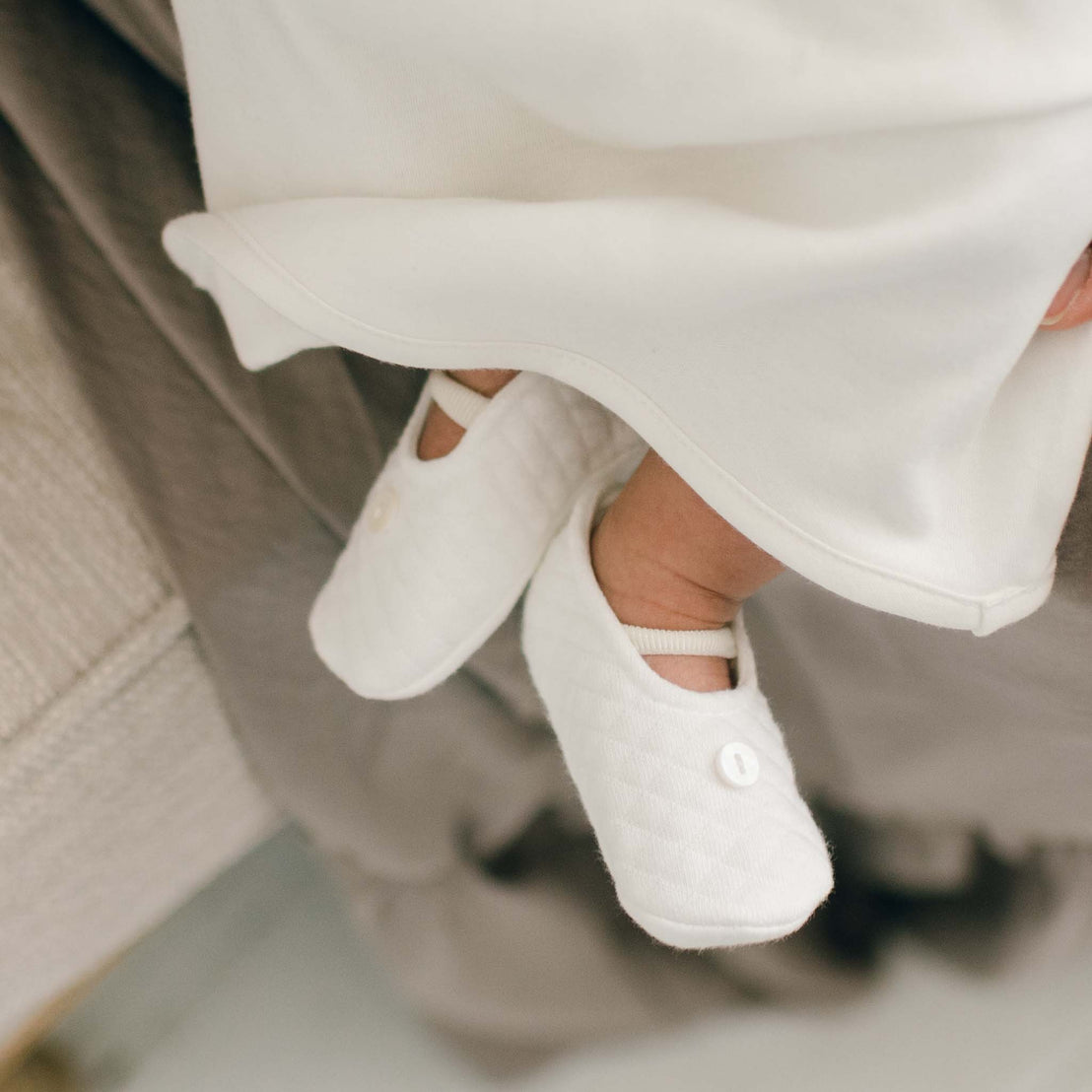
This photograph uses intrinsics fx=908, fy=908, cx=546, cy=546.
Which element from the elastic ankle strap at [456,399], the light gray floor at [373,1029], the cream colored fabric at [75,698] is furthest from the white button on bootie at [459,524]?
the light gray floor at [373,1029]

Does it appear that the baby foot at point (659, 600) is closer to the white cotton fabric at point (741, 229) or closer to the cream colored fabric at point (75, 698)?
the white cotton fabric at point (741, 229)

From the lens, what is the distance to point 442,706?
57 centimetres

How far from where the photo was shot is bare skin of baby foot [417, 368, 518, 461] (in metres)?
0.42

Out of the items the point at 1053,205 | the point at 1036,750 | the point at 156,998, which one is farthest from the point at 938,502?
the point at 156,998

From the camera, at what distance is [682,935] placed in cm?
37

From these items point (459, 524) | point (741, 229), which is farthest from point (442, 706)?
point (741, 229)

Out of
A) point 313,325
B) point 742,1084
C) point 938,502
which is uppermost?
point 313,325

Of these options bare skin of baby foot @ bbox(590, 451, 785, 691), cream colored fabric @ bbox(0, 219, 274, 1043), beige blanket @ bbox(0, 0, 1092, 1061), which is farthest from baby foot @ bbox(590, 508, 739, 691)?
cream colored fabric @ bbox(0, 219, 274, 1043)

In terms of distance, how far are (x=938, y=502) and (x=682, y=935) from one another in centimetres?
20

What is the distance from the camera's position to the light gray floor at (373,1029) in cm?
51

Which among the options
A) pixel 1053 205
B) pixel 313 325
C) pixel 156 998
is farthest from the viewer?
pixel 156 998

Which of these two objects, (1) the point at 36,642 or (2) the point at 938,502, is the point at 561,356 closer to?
(2) the point at 938,502

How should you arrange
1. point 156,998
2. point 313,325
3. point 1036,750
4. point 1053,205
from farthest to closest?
1. point 156,998
2. point 1036,750
3. point 313,325
4. point 1053,205

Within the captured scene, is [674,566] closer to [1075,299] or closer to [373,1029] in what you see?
[1075,299]
